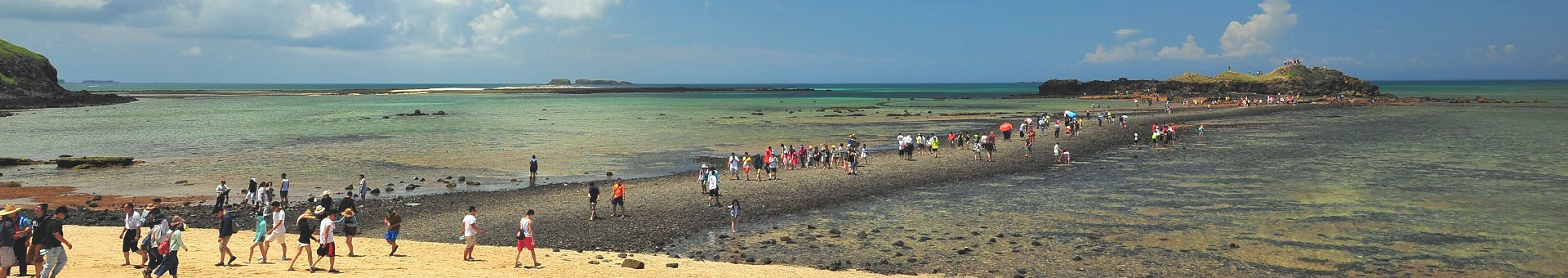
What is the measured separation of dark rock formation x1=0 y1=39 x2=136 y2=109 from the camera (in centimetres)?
9225

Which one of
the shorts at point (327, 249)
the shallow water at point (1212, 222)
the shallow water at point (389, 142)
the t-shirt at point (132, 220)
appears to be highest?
the t-shirt at point (132, 220)

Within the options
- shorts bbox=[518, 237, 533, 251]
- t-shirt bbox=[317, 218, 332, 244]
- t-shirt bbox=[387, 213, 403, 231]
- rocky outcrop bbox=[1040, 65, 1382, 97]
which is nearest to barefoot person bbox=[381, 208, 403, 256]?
t-shirt bbox=[387, 213, 403, 231]

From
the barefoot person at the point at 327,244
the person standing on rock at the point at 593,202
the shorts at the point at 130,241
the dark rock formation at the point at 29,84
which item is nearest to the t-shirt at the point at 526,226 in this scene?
the barefoot person at the point at 327,244

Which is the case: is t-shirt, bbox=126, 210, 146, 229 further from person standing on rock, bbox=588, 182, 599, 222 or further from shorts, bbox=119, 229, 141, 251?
person standing on rock, bbox=588, 182, 599, 222

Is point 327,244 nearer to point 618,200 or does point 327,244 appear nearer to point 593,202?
point 593,202

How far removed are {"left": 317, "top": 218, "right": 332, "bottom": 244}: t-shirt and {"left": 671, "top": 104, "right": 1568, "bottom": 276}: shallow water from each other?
6490 mm

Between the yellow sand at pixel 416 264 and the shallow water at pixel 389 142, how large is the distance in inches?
417

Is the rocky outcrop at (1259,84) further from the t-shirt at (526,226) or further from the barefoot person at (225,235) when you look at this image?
the barefoot person at (225,235)

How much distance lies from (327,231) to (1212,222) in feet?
61.3

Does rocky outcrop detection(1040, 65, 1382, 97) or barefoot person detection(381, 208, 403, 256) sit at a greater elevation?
rocky outcrop detection(1040, 65, 1382, 97)

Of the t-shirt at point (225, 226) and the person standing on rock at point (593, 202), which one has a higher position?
the t-shirt at point (225, 226)

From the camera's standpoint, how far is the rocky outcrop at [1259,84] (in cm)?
11325

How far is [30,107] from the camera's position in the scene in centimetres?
8925

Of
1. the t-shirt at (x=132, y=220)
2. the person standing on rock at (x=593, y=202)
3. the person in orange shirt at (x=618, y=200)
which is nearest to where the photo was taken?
the t-shirt at (x=132, y=220)
